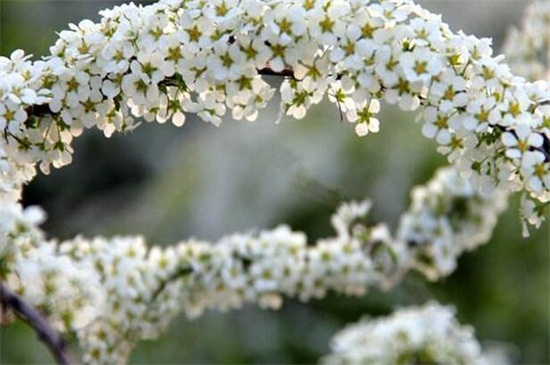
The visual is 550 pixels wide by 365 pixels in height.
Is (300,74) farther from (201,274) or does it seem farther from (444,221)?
(444,221)

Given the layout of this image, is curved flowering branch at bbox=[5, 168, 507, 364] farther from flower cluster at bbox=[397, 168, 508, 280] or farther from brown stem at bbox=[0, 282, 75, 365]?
brown stem at bbox=[0, 282, 75, 365]

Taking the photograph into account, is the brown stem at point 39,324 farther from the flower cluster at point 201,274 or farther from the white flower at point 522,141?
the white flower at point 522,141

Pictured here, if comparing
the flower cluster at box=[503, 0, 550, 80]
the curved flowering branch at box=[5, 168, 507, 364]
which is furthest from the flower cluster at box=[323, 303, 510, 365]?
the flower cluster at box=[503, 0, 550, 80]

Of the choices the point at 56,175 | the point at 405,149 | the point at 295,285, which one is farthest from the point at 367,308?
the point at 56,175

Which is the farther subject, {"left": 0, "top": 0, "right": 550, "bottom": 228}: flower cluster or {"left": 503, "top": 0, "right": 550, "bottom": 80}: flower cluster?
{"left": 503, "top": 0, "right": 550, "bottom": 80}: flower cluster

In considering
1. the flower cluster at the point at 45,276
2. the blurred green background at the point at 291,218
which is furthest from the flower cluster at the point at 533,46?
the blurred green background at the point at 291,218

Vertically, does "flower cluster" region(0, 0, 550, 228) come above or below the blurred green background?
below
